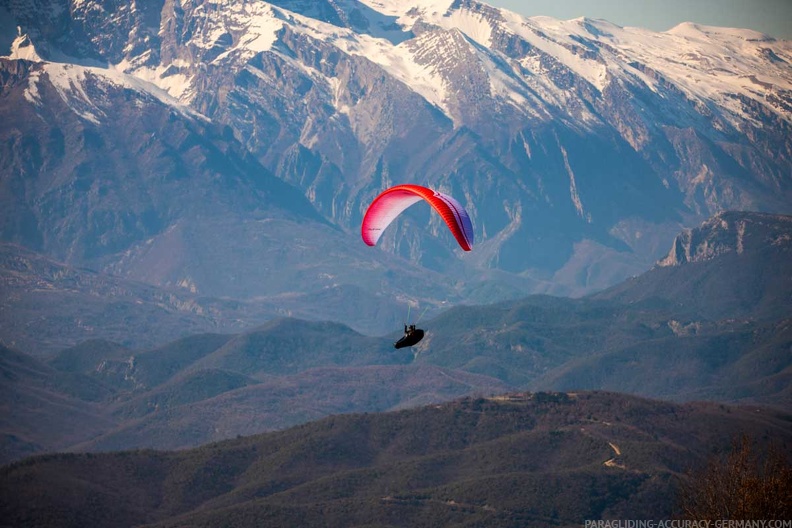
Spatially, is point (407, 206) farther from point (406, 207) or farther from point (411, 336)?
point (411, 336)

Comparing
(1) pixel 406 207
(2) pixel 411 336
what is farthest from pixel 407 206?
(2) pixel 411 336

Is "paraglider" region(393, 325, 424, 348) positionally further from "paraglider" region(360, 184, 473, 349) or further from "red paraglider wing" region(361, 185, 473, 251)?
"red paraglider wing" region(361, 185, 473, 251)

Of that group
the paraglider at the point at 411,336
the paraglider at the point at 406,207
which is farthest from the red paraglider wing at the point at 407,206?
the paraglider at the point at 411,336

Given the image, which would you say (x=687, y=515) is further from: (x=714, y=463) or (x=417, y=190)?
(x=417, y=190)

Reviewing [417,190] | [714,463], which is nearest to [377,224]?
[417,190]

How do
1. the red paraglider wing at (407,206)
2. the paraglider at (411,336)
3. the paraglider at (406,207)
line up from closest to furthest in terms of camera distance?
the paraglider at (411,336), the paraglider at (406,207), the red paraglider wing at (407,206)

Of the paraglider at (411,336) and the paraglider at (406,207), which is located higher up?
the paraglider at (406,207)

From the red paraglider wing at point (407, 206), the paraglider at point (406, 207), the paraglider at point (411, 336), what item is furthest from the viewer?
the red paraglider wing at point (407, 206)

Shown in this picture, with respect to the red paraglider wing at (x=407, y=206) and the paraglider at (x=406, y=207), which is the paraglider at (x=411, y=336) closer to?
the paraglider at (x=406, y=207)
